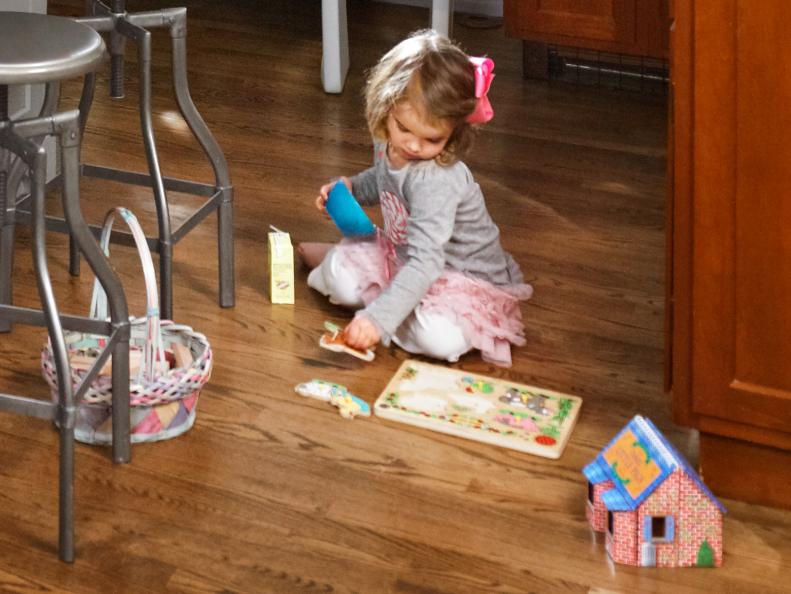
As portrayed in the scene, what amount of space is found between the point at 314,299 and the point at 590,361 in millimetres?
549

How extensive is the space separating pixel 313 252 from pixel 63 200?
35.9 inches

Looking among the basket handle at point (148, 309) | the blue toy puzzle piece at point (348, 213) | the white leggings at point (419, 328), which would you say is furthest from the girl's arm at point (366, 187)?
the basket handle at point (148, 309)

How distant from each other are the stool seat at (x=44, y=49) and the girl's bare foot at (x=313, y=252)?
2.78 feet

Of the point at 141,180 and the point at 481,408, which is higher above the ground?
the point at 141,180

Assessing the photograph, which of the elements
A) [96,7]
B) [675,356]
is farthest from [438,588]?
[96,7]

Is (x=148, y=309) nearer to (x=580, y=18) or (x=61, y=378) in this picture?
(x=61, y=378)

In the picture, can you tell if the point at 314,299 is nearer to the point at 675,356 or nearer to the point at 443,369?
the point at 443,369

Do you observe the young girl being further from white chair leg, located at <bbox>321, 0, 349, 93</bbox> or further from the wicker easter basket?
white chair leg, located at <bbox>321, 0, 349, 93</bbox>

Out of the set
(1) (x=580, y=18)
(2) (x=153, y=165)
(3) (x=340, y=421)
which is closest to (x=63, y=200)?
(2) (x=153, y=165)

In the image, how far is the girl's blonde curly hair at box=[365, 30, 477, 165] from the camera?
2320 millimetres

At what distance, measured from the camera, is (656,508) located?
1852mm

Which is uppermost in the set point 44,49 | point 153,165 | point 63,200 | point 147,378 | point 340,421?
point 44,49

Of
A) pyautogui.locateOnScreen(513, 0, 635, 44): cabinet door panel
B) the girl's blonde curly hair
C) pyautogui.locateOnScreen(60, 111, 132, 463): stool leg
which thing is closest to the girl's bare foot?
the girl's blonde curly hair

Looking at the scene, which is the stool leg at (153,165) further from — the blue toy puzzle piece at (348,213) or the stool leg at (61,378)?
the stool leg at (61,378)
